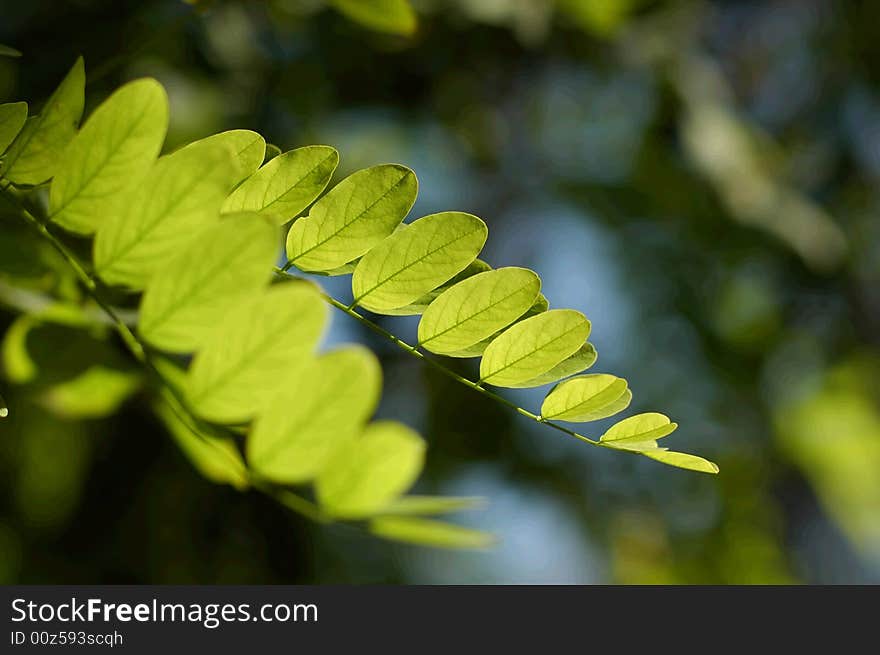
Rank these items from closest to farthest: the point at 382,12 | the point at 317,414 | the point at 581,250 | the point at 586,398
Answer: the point at 317,414 < the point at 586,398 < the point at 382,12 < the point at 581,250

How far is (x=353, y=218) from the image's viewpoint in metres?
0.41

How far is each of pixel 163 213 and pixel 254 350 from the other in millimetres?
82

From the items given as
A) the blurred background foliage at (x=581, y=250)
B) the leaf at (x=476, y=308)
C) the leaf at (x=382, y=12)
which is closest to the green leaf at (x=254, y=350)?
the leaf at (x=476, y=308)

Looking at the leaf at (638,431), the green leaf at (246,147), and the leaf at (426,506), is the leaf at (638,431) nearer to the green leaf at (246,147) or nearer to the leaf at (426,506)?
the leaf at (426,506)

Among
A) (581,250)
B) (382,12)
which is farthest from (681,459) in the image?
(581,250)

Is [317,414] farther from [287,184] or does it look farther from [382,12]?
[382,12]

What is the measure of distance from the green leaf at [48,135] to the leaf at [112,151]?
0.04 feet

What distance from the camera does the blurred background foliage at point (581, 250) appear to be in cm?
117

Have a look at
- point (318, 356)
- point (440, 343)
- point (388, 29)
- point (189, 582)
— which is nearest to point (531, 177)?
point (189, 582)

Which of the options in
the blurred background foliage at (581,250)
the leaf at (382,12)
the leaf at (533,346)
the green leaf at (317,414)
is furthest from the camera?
the blurred background foliage at (581,250)

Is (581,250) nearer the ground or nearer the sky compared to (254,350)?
nearer the sky

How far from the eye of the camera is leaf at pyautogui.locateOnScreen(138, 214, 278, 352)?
0.31 metres

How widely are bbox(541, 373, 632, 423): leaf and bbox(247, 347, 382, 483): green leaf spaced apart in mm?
133

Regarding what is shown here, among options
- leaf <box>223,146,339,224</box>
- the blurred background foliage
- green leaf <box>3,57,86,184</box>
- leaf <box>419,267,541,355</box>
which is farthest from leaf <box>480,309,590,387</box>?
the blurred background foliage
